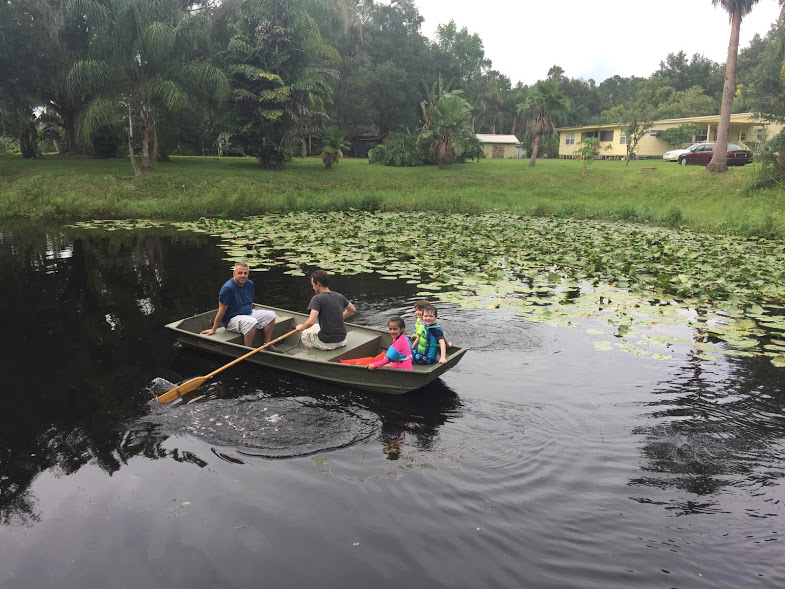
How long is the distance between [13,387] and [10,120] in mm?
30821

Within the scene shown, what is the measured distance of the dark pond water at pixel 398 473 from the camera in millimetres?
4293

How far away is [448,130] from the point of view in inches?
1357

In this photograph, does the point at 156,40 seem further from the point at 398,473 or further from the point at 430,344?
the point at 398,473

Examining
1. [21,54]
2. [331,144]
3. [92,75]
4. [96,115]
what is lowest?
[331,144]

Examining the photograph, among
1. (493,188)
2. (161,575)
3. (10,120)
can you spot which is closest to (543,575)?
(161,575)

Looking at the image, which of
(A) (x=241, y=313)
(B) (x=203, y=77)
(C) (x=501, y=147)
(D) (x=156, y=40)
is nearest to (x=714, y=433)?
(A) (x=241, y=313)

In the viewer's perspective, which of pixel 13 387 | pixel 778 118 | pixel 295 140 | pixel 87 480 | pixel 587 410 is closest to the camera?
pixel 87 480

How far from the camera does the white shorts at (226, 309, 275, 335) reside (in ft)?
26.8

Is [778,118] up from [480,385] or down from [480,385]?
up

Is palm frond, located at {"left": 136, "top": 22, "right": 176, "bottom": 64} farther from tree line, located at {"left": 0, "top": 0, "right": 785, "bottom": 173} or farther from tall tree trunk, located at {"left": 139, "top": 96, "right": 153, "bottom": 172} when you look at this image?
tall tree trunk, located at {"left": 139, "top": 96, "right": 153, "bottom": 172}

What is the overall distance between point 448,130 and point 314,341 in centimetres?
2896

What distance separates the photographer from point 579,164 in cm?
3828

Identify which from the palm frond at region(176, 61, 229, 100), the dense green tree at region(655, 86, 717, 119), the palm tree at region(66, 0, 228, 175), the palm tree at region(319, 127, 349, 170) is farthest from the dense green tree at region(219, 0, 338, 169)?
the dense green tree at region(655, 86, 717, 119)

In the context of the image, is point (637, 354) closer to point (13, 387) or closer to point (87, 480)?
point (87, 480)
